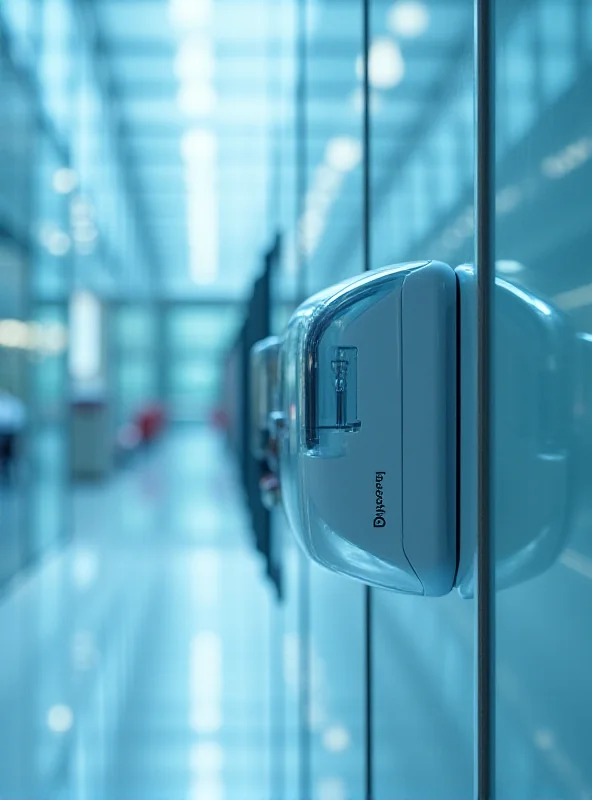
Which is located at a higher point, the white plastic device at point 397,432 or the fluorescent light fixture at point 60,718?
the white plastic device at point 397,432

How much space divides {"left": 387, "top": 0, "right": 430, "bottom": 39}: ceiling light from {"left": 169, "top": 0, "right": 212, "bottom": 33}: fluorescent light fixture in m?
8.58

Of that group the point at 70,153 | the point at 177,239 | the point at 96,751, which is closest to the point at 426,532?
the point at 96,751

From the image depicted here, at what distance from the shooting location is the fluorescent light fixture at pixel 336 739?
2330mm

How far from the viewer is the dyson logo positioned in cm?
108

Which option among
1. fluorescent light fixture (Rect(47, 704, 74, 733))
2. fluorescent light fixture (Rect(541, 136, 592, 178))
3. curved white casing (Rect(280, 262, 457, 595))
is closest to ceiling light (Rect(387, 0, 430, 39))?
curved white casing (Rect(280, 262, 457, 595))

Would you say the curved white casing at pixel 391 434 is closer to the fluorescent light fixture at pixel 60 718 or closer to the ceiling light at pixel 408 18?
the ceiling light at pixel 408 18

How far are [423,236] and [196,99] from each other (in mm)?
12331

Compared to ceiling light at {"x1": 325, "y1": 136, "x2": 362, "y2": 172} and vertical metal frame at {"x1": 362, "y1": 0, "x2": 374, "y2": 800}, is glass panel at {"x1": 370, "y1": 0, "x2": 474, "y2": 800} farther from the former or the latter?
ceiling light at {"x1": 325, "y1": 136, "x2": 362, "y2": 172}

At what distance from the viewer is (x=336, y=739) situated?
2.51 m

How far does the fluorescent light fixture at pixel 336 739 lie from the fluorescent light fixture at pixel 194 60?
30.7 ft

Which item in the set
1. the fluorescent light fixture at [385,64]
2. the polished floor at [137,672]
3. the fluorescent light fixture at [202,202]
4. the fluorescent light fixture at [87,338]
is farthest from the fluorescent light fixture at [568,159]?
the fluorescent light fixture at [87,338]

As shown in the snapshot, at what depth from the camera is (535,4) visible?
35.1 inches

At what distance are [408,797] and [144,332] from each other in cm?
2883

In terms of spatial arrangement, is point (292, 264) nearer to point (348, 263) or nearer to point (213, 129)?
point (348, 263)
